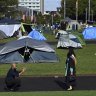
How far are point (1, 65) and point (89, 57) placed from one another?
7850 millimetres

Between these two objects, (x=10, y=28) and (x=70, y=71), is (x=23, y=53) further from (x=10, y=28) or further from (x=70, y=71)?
(x=10, y=28)

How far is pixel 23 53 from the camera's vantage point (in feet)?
100

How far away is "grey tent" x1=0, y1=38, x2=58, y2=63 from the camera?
98.2ft

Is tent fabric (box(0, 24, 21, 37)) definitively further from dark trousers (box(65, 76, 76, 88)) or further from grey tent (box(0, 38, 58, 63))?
dark trousers (box(65, 76, 76, 88))

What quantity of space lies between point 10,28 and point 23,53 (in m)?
39.1

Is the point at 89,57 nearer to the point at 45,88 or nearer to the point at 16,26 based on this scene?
the point at 45,88

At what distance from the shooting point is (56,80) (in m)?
22.8

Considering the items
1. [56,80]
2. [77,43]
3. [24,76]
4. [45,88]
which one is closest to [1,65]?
[24,76]

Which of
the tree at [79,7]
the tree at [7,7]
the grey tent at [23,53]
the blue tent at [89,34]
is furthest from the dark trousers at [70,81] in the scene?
the tree at [79,7]

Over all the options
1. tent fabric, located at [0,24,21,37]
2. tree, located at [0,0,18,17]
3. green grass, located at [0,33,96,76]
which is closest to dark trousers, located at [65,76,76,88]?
green grass, located at [0,33,96,76]

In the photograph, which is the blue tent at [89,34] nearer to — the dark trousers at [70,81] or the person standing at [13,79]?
the dark trousers at [70,81]

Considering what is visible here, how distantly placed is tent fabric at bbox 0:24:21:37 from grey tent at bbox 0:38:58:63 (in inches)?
1481

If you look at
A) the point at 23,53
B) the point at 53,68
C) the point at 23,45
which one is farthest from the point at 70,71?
the point at 23,53

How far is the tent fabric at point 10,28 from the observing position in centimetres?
6819
